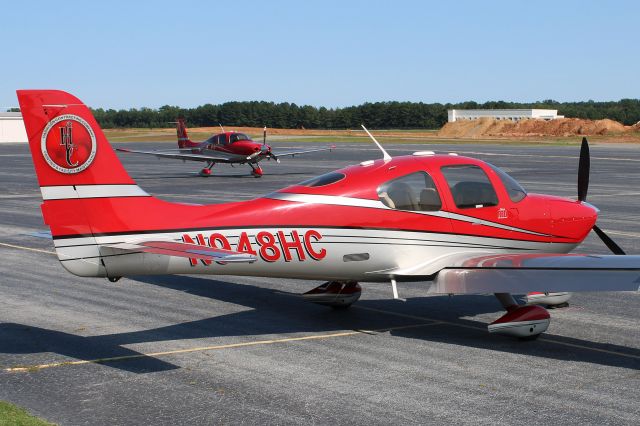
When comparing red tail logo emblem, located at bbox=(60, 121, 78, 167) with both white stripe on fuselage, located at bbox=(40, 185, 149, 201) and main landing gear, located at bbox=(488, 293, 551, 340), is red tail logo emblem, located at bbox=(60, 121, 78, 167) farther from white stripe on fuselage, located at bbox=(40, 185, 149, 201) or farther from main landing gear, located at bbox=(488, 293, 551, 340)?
main landing gear, located at bbox=(488, 293, 551, 340)

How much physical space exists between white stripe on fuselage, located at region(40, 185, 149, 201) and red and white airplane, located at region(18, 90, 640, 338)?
0.01m

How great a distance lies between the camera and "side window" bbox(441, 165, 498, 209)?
39.9 ft

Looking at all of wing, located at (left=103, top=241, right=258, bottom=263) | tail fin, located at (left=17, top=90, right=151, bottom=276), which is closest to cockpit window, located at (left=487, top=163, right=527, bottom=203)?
wing, located at (left=103, top=241, right=258, bottom=263)

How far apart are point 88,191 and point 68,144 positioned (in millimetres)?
645

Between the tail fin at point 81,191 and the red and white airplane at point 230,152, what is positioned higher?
the tail fin at point 81,191

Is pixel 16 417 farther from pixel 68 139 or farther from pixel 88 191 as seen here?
pixel 68 139

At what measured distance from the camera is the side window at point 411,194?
11.9m

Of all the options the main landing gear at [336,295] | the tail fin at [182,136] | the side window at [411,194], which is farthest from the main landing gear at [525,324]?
the tail fin at [182,136]

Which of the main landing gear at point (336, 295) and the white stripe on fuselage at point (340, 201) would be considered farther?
the main landing gear at point (336, 295)

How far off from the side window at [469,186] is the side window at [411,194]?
321 mm

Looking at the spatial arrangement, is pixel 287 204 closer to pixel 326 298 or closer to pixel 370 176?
pixel 370 176

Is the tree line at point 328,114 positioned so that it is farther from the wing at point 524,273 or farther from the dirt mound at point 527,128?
the wing at point 524,273

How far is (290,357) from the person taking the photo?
1097cm

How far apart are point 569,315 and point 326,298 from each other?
3.88m
